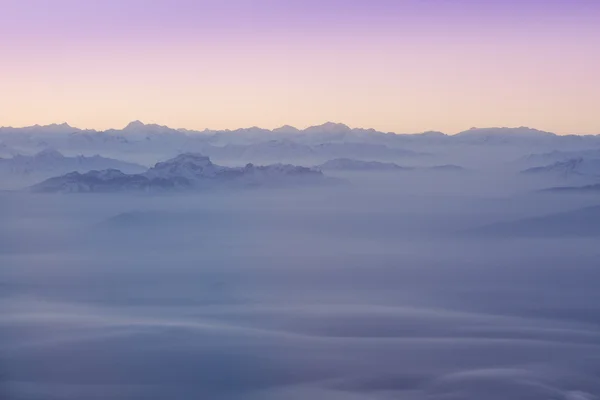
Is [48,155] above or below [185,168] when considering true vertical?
above

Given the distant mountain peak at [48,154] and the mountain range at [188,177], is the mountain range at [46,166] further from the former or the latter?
the mountain range at [188,177]

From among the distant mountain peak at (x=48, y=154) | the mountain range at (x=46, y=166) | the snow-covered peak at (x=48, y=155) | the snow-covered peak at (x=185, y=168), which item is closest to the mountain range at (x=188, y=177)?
the snow-covered peak at (x=185, y=168)

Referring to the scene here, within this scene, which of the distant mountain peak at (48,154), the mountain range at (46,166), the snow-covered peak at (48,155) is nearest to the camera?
the mountain range at (46,166)

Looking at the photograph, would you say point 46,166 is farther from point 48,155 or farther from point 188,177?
point 188,177

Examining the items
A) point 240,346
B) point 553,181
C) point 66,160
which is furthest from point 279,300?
point 66,160

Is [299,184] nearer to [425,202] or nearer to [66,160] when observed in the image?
[425,202]

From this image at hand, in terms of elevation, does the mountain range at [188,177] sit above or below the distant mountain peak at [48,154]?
below

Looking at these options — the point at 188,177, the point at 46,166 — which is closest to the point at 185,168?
the point at 188,177

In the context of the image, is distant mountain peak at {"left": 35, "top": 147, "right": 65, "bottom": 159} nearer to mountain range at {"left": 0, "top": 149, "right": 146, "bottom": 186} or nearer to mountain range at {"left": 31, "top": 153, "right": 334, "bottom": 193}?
mountain range at {"left": 0, "top": 149, "right": 146, "bottom": 186}

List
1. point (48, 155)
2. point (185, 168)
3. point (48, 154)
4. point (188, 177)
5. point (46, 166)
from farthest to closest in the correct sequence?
point (188, 177) < point (185, 168) < point (48, 154) < point (48, 155) < point (46, 166)

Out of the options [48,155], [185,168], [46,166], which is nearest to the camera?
[46,166]

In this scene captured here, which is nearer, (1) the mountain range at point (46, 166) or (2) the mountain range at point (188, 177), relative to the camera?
(1) the mountain range at point (46, 166)

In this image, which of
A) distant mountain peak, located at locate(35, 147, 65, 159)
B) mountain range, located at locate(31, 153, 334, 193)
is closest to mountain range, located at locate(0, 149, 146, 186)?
distant mountain peak, located at locate(35, 147, 65, 159)
